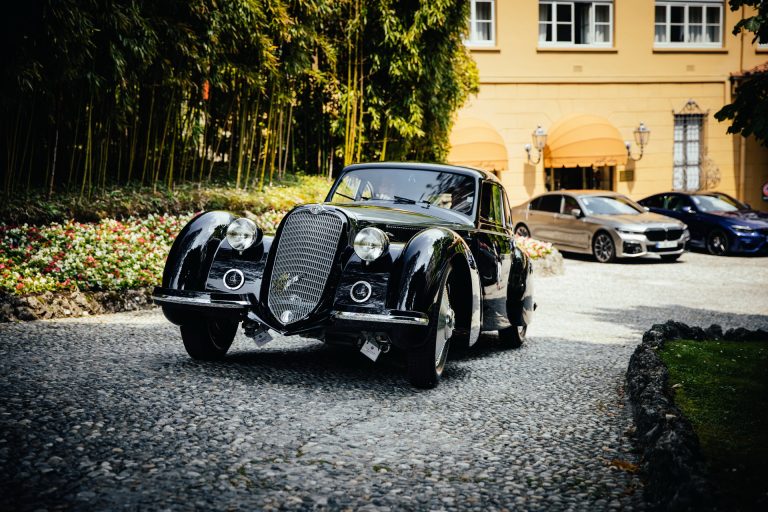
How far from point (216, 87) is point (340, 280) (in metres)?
9.08

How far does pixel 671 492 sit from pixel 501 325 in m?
3.57

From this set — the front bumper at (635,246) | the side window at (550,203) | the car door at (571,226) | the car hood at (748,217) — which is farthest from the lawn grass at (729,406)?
the car hood at (748,217)

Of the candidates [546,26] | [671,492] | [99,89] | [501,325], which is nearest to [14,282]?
[99,89]

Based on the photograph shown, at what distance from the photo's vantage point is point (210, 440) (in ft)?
12.5

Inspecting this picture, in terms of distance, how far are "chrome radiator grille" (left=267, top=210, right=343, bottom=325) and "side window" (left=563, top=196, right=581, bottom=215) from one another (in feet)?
42.8

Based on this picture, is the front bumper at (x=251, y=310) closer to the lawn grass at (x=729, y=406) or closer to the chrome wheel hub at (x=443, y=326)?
the chrome wheel hub at (x=443, y=326)

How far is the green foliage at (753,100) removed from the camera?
215 inches

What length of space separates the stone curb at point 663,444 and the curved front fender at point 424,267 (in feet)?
4.76

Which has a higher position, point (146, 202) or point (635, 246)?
point (635, 246)

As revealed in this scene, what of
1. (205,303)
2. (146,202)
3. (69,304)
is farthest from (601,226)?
(205,303)

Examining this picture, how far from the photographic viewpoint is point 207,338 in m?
5.59

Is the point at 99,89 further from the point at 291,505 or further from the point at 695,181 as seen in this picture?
the point at 695,181

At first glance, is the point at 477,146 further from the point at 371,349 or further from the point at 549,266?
the point at 371,349

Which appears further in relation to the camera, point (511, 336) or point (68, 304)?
point (68, 304)
